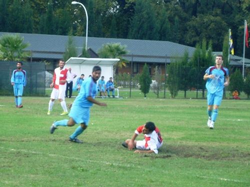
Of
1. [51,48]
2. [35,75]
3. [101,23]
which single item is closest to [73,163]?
[35,75]

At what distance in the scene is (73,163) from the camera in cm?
1148

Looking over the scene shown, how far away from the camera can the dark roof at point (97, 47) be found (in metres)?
76.2

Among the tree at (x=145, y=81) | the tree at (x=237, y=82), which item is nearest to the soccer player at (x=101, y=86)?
the tree at (x=145, y=81)

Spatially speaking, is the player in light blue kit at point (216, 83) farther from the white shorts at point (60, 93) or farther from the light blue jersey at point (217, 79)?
the white shorts at point (60, 93)

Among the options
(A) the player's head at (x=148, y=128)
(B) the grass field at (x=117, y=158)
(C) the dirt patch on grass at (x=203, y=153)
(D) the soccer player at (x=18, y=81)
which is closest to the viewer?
(B) the grass field at (x=117, y=158)

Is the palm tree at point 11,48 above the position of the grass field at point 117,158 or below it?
above

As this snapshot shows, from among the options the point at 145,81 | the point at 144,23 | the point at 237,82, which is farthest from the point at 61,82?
the point at 144,23

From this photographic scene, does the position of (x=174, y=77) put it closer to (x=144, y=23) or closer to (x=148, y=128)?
(x=148, y=128)

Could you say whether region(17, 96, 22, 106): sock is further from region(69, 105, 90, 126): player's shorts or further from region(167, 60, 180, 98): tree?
region(167, 60, 180, 98): tree

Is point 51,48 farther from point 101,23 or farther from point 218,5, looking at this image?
point 218,5

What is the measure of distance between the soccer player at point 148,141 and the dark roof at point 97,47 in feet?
197

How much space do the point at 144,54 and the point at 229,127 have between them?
203 ft

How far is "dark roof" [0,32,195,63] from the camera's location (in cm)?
7619

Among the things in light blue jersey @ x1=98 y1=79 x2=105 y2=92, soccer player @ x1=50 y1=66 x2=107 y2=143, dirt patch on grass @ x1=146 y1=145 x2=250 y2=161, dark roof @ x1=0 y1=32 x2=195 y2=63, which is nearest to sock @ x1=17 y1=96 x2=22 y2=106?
soccer player @ x1=50 y1=66 x2=107 y2=143
